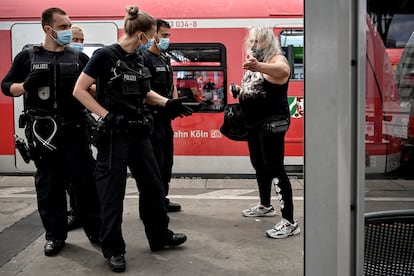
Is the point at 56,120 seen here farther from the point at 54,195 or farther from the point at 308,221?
the point at 308,221

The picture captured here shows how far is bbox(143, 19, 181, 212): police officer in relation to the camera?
4254mm

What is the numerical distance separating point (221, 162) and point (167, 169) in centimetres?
175

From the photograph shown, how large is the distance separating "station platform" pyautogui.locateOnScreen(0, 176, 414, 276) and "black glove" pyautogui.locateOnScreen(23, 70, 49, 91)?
1274 millimetres

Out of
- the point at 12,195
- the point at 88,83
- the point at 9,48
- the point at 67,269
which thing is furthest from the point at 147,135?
the point at 9,48

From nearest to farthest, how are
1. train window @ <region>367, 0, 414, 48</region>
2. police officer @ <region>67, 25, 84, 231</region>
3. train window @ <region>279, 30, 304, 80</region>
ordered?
train window @ <region>367, 0, 414, 48</region> → police officer @ <region>67, 25, 84, 231</region> → train window @ <region>279, 30, 304, 80</region>

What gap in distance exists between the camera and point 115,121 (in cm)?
311

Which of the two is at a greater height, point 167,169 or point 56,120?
point 56,120

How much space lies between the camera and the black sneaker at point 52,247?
3514 millimetres

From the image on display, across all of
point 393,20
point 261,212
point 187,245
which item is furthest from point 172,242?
point 393,20

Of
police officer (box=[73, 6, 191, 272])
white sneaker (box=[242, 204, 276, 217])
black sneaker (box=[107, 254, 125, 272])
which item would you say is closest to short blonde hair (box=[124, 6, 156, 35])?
police officer (box=[73, 6, 191, 272])

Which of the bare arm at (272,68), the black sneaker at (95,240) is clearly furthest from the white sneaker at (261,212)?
the black sneaker at (95,240)

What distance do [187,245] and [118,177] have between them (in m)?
0.91

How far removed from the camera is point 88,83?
10.3ft

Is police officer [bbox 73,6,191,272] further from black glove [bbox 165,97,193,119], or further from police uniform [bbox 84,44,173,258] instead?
black glove [bbox 165,97,193,119]
